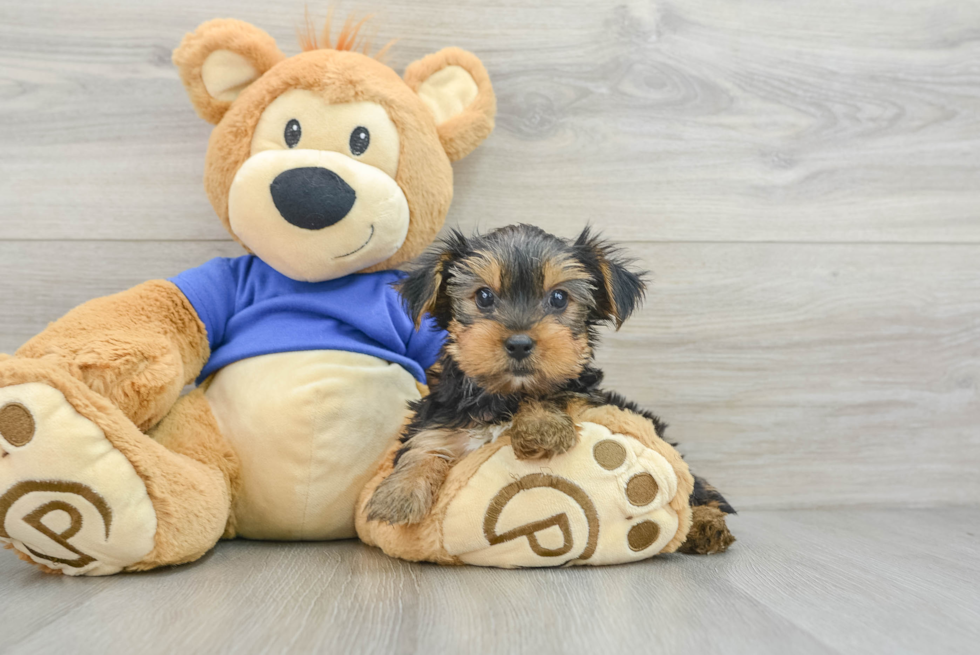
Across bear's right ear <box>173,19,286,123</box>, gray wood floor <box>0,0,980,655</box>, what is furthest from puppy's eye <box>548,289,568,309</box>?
bear's right ear <box>173,19,286,123</box>

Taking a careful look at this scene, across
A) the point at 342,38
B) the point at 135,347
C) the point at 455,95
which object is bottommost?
the point at 135,347

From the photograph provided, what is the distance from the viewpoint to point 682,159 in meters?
2.34

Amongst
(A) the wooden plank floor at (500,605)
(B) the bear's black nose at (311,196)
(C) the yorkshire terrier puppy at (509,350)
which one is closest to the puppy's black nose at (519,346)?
(C) the yorkshire terrier puppy at (509,350)

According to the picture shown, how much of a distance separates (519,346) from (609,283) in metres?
0.34

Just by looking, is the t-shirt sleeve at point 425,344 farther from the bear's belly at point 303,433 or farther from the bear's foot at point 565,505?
the bear's foot at point 565,505

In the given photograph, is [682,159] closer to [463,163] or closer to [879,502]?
[463,163]

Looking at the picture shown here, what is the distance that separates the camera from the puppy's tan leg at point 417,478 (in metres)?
1.50

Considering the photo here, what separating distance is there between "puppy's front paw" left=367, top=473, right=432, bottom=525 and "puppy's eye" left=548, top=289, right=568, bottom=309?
0.48 metres

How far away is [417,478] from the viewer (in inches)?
61.1

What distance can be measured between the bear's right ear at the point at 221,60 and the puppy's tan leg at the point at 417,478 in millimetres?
1081

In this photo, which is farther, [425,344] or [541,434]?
[425,344]

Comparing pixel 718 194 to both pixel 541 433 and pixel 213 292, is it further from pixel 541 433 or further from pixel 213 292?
pixel 213 292

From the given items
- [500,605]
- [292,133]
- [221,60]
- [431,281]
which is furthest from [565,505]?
[221,60]

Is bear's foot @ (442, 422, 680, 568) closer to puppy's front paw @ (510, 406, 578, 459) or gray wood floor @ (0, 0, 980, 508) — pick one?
puppy's front paw @ (510, 406, 578, 459)
